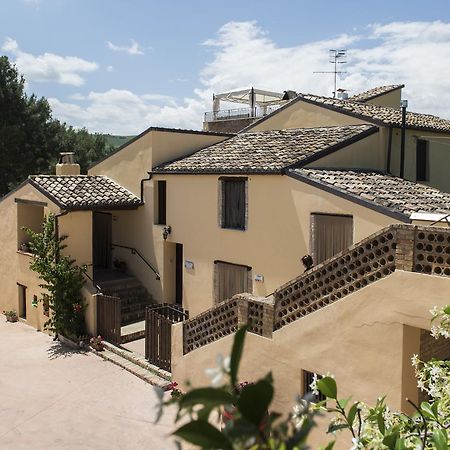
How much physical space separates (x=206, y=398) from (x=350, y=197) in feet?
35.5

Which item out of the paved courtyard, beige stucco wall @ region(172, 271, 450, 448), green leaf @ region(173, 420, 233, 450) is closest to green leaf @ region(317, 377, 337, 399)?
green leaf @ region(173, 420, 233, 450)

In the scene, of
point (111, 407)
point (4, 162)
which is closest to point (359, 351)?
point (111, 407)

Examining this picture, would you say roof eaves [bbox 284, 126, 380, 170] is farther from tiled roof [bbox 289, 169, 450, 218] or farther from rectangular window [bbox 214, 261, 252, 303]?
rectangular window [bbox 214, 261, 252, 303]

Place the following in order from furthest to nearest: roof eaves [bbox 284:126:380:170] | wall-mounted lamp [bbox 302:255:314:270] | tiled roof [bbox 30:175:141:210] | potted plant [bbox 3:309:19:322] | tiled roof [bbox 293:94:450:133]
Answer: potted plant [bbox 3:309:19:322] < tiled roof [bbox 30:175:141:210] < tiled roof [bbox 293:94:450:133] < roof eaves [bbox 284:126:380:170] < wall-mounted lamp [bbox 302:255:314:270]

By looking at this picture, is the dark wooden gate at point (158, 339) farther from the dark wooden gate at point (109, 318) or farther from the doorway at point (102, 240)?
the doorway at point (102, 240)

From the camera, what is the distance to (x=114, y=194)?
18.6 m

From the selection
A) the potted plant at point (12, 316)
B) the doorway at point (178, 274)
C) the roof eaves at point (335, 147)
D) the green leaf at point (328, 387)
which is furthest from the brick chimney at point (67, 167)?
the green leaf at point (328, 387)

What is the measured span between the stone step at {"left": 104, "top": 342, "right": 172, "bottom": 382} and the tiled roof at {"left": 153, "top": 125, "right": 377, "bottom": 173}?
5.93 m

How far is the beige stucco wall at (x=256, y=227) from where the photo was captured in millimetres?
12781

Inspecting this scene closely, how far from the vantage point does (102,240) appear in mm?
20812

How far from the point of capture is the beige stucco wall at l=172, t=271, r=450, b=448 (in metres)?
7.47

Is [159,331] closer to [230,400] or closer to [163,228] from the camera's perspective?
[163,228]

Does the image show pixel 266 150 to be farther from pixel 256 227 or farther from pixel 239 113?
pixel 239 113

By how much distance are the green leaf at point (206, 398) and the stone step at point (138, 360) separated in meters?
12.1
